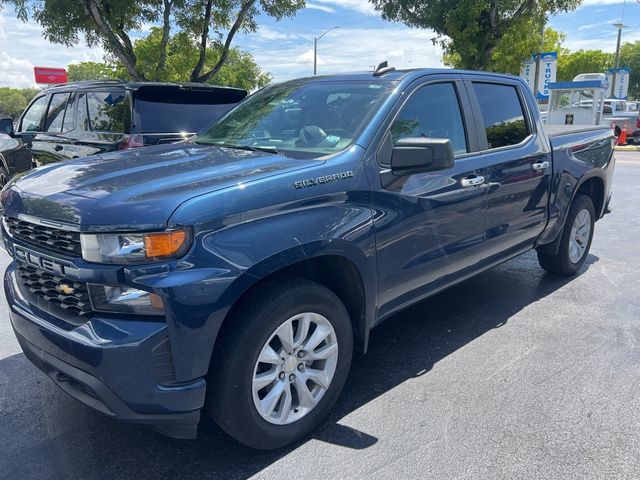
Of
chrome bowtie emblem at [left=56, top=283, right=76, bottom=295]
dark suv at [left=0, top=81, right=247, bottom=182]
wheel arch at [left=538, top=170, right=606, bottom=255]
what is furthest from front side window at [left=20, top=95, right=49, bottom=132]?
wheel arch at [left=538, top=170, right=606, bottom=255]

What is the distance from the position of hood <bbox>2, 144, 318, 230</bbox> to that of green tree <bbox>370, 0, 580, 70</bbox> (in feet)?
46.2

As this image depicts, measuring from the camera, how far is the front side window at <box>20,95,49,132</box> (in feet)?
24.8

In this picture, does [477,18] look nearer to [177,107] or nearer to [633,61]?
[177,107]

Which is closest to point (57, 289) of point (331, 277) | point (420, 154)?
point (331, 277)

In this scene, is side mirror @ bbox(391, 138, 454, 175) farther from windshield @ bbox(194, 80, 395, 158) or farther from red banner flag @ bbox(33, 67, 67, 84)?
red banner flag @ bbox(33, 67, 67, 84)

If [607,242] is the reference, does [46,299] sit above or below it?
above

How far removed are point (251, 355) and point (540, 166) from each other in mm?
3068

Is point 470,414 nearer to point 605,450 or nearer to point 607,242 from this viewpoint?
point 605,450

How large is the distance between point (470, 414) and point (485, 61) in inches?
602

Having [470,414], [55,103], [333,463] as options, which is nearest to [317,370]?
[333,463]

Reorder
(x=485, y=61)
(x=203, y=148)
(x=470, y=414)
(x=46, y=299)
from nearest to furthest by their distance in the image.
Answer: (x=46, y=299) < (x=470, y=414) < (x=203, y=148) < (x=485, y=61)

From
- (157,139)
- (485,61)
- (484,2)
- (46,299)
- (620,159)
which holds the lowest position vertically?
(620,159)

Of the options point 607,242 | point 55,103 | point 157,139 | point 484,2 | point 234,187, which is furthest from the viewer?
point 484,2

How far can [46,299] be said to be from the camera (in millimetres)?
2570
